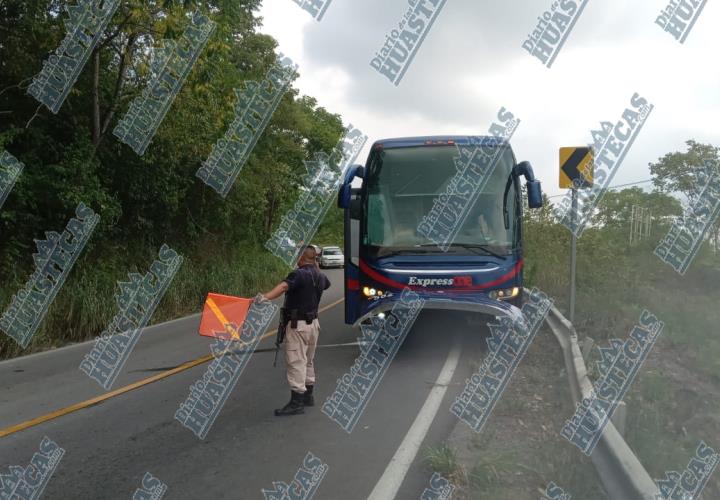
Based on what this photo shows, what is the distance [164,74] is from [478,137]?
8.27m

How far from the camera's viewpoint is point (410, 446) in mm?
5289

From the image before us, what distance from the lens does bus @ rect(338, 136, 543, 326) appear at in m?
8.63

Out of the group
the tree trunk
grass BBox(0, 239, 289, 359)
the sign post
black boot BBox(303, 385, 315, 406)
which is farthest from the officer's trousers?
the tree trunk

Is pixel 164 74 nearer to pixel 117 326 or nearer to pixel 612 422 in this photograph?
pixel 117 326

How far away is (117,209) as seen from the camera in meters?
14.3

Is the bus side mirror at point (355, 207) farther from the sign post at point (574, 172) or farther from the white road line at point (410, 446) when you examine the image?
the sign post at point (574, 172)

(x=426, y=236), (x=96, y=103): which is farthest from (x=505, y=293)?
(x=96, y=103)

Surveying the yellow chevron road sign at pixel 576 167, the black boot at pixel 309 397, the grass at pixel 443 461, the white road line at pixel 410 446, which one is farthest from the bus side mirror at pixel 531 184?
the grass at pixel 443 461

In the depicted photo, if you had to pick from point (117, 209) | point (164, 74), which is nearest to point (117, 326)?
point (117, 209)

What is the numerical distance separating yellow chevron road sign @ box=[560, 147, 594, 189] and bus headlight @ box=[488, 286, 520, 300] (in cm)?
215

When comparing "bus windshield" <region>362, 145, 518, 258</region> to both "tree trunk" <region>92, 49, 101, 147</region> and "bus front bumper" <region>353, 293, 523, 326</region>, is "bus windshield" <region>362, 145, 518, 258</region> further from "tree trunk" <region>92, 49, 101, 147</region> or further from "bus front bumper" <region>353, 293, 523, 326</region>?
"tree trunk" <region>92, 49, 101, 147</region>

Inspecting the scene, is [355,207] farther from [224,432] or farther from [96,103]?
[96,103]

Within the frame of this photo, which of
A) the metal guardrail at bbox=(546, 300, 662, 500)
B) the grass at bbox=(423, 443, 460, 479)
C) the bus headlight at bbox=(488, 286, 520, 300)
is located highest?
the bus headlight at bbox=(488, 286, 520, 300)

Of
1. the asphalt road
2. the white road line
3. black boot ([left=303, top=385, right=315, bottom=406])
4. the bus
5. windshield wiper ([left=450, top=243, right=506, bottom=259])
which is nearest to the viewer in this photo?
the white road line
